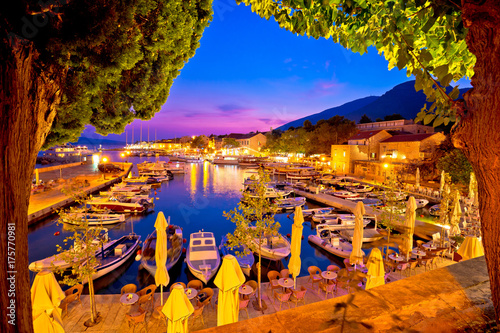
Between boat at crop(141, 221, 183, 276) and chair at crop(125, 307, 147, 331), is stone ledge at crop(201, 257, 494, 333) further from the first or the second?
boat at crop(141, 221, 183, 276)

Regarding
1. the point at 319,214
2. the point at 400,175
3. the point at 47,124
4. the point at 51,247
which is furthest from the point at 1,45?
the point at 400,175

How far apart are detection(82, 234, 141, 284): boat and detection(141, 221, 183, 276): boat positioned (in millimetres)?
1282

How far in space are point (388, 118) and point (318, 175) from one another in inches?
1374

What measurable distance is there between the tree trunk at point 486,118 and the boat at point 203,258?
12062 millimetres

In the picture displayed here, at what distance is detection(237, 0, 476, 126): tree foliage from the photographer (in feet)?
6.90

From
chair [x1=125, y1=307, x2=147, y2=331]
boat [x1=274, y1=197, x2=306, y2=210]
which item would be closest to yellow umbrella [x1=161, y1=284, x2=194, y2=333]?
chair [x1=125, y1=307, x2=147, y2=331]

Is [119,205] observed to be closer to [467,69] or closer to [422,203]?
[467,69]

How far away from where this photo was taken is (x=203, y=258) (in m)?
13.1

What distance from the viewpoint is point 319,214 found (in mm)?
23250

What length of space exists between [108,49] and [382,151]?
147 feet

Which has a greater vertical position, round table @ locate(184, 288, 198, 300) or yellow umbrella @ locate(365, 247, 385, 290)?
yellow umbrella @ locate(365, 247, 385, 290)

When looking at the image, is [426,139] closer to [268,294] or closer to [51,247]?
[268,294]

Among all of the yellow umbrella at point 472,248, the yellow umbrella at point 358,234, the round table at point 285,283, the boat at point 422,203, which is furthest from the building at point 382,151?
the round table at point 285,283

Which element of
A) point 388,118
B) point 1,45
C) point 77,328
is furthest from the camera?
point 388,118
